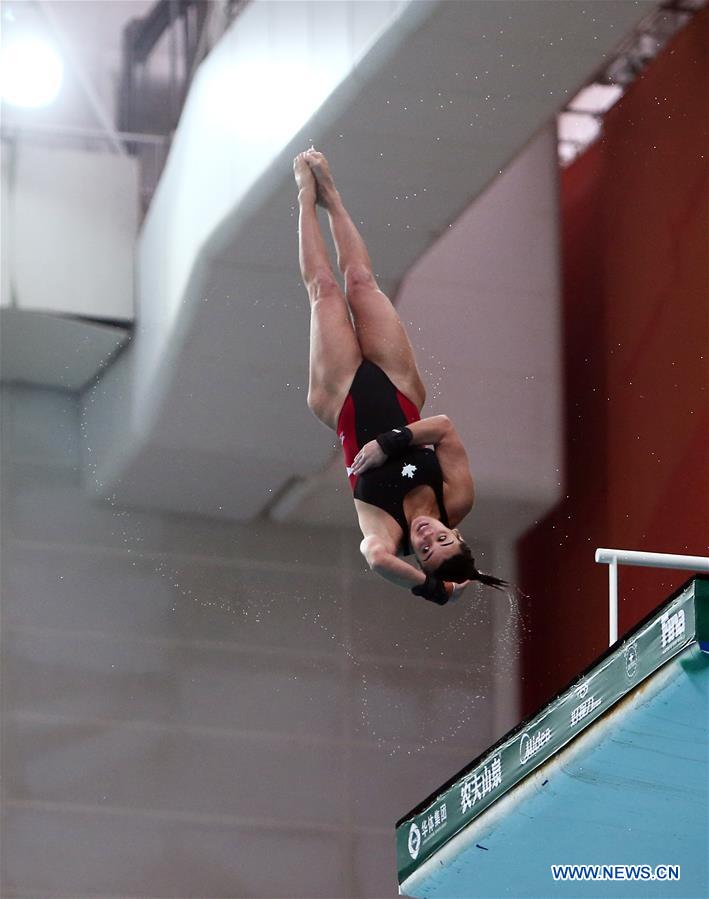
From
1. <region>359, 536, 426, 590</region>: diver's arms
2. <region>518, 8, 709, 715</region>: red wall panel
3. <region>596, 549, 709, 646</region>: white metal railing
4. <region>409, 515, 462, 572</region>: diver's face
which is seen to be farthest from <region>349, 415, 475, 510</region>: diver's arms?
<region>518, 8, 709, 715</region>: red wall panel

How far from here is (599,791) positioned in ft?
22.0

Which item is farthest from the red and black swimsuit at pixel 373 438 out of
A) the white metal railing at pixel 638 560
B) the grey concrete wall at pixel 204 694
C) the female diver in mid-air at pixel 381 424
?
the grey concrete wall at pixel 204 694

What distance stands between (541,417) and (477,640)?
1.97m

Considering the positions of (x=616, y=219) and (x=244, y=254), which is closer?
(x=244, y=254)

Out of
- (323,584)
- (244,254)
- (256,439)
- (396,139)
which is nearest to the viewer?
(396,139)

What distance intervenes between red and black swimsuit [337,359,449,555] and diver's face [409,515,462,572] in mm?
168

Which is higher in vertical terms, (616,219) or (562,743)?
(616,219)

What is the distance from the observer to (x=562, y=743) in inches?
261

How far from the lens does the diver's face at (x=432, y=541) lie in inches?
265

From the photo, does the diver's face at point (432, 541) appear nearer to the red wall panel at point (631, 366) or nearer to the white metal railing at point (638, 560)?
the white metal railing at point (638, 560)

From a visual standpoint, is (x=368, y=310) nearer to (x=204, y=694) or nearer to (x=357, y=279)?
(x=357, y=279)

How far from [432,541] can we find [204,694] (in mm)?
6366

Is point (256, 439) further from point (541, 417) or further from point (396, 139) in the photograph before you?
point (396, 139)

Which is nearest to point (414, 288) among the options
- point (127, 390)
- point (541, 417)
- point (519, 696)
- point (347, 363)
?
point (541, 417)
